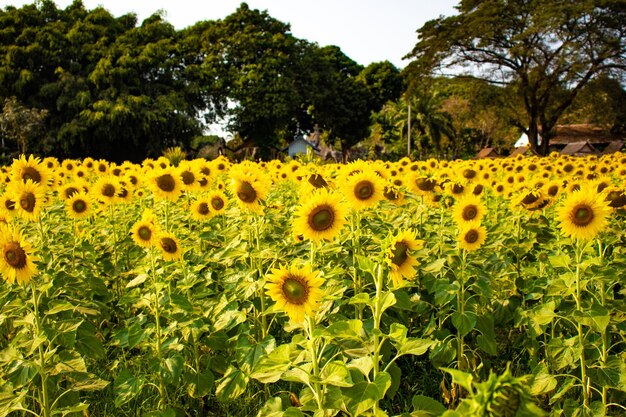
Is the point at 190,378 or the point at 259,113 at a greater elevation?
the point at 259,113

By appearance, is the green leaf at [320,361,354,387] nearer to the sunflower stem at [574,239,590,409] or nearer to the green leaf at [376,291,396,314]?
the green leaf at [376,291,396,314]

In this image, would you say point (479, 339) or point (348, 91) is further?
point (348, 91)

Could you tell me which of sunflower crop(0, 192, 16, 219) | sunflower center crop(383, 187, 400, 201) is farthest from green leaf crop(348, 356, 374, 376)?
sunflower crop(0, 192, 16, 219)

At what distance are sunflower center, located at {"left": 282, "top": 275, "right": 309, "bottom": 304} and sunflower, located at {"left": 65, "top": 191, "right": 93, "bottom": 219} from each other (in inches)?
115

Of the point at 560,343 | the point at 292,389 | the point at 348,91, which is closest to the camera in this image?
the point at 560,343

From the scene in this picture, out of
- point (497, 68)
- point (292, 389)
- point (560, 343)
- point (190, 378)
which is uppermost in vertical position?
point (497, 68)

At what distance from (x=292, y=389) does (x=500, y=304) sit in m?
1.43

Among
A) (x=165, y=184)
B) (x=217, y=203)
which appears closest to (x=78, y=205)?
(x=165, y=184)

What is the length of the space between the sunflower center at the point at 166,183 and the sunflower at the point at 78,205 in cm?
74

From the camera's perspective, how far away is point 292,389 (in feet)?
9.93

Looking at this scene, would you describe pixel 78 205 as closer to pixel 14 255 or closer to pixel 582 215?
pixel 14 255

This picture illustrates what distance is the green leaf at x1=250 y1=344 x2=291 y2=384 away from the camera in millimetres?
1965

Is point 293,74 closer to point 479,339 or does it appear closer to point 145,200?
point 145,200

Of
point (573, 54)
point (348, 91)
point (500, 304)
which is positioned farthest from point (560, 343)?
point (348, 91)
